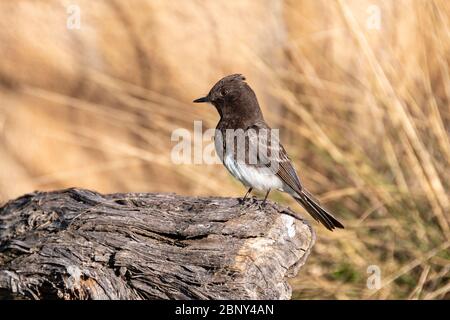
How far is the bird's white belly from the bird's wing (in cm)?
4

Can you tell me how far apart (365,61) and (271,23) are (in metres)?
1.55

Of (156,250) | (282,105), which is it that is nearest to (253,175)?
(156,250)

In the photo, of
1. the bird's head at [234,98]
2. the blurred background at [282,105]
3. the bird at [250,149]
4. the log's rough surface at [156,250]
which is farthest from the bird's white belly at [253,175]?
the blurred background at [282,105]

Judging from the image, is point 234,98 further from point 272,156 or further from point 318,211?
point 318,211

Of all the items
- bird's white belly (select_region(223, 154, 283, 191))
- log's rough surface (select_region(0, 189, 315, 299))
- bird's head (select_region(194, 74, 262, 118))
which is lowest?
log's rough surface (select_region(0, 189, 315, 299))

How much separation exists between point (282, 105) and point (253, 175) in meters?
2.62

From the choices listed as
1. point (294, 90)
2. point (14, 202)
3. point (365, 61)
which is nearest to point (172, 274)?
point (14, 202)

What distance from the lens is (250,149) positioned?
4.87 m

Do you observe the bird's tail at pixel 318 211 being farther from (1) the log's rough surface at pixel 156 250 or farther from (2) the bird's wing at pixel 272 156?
(1) the log's rough surface at pixel 156 250

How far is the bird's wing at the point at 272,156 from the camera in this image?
16.0 feet

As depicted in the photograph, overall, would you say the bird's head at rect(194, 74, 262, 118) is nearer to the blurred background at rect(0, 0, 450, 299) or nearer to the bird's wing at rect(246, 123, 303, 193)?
the bird's wing at rect(246, 123, 303, 193)

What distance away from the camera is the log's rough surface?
4043 millimetres

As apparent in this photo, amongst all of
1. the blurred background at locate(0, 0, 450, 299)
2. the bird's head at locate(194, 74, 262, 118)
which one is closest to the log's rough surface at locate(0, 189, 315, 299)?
the bird's head at locate(194, 74, 262, 118)

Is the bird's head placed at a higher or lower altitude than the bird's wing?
higher
